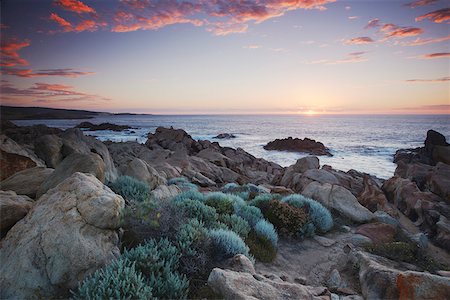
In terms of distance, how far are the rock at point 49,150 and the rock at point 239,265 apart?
10613mm

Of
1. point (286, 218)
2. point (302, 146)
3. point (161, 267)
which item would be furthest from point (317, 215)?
point (302, 146)

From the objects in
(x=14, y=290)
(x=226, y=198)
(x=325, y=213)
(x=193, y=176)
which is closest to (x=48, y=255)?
(x=14, y=290)

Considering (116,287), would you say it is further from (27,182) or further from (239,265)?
(27,182)

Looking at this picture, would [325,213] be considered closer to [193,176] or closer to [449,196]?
[449,196]

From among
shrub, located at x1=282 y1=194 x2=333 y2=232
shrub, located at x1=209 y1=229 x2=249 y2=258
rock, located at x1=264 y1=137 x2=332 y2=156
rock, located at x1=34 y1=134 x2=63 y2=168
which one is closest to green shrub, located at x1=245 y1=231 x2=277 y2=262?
shrub, located at x1=209 y1=229 x2=249 y2=258

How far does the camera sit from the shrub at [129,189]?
8882 millimetres

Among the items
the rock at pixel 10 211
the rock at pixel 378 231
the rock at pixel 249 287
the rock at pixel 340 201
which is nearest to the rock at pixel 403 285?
the rock at pixel 249 287

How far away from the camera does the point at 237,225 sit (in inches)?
305

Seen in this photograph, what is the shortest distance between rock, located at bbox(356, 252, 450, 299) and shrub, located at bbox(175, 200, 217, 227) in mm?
3868

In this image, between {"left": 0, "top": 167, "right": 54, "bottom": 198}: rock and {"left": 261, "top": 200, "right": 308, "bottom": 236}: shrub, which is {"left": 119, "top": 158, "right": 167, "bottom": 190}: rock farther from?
{"left": 261, "top": 200, "right": 308, "bottom": 236}: shrub

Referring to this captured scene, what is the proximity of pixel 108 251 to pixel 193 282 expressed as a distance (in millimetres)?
1695

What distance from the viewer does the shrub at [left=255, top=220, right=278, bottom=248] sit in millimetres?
7949

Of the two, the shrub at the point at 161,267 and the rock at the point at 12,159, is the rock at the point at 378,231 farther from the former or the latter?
the rock at the point at 12,159

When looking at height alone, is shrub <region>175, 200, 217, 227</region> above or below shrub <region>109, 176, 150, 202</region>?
below
